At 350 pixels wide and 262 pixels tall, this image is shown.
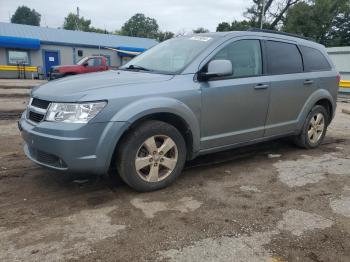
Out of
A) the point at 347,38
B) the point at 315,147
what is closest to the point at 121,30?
the point at 347,38

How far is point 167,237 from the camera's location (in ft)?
9.80

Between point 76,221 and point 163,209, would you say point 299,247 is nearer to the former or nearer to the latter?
point 163,209

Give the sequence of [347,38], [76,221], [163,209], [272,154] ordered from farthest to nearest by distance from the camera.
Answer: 1. [347,38]
2. [272,154]
3. [163,209]
4. [76,221]

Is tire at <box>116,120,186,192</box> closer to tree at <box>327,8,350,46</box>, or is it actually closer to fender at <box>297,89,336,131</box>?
fender at <box>297,89,336,131</box>

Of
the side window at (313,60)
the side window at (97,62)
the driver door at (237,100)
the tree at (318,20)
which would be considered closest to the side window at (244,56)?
the driver door at (237,100)

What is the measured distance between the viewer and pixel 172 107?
3.86 metres

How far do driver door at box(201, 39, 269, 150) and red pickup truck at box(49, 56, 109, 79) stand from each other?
14.7m

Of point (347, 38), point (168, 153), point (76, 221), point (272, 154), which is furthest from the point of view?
point (347, 38)

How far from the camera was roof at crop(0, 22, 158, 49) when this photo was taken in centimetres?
3073

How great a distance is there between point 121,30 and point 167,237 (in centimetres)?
9144

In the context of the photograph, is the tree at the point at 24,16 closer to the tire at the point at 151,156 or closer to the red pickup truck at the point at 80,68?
the red pickup truck at the point at 80,68

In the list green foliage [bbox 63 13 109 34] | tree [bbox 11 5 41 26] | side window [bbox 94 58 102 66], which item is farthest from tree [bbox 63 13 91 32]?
side window [bbox 94 58 102 66]

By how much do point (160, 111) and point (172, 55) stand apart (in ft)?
3.54

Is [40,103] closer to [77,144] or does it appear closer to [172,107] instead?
[77,144]
